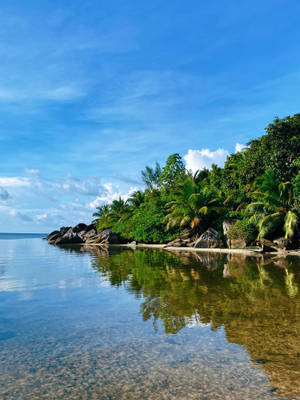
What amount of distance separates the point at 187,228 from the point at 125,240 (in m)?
15.2

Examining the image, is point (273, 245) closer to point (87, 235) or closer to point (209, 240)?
point (209, 240)

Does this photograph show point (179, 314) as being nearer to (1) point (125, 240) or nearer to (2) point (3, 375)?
(2) point (3, 375)

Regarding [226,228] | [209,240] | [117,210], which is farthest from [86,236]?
[226,228]

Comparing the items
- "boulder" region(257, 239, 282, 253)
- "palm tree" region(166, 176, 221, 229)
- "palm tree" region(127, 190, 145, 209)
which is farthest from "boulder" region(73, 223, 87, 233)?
"boulder" region(257, 239, 282, 253)

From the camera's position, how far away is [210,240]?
2814 cm

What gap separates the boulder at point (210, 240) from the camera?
27.7 metres

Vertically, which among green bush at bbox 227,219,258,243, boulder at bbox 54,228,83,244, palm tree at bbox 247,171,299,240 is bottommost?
boulder at bbox 54,228,83,244

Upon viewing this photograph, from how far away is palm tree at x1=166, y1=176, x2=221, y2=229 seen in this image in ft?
98.4

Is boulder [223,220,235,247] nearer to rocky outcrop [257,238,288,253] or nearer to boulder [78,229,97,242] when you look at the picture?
rocky outcrop [257,238,288,253]

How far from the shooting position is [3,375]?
3863 millimetres

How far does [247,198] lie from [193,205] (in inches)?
202

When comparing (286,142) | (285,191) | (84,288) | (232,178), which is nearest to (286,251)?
(285,191)

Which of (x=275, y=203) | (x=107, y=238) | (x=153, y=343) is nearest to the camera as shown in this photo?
(x=153, y=343)

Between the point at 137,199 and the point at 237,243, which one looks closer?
the point at 237,243
